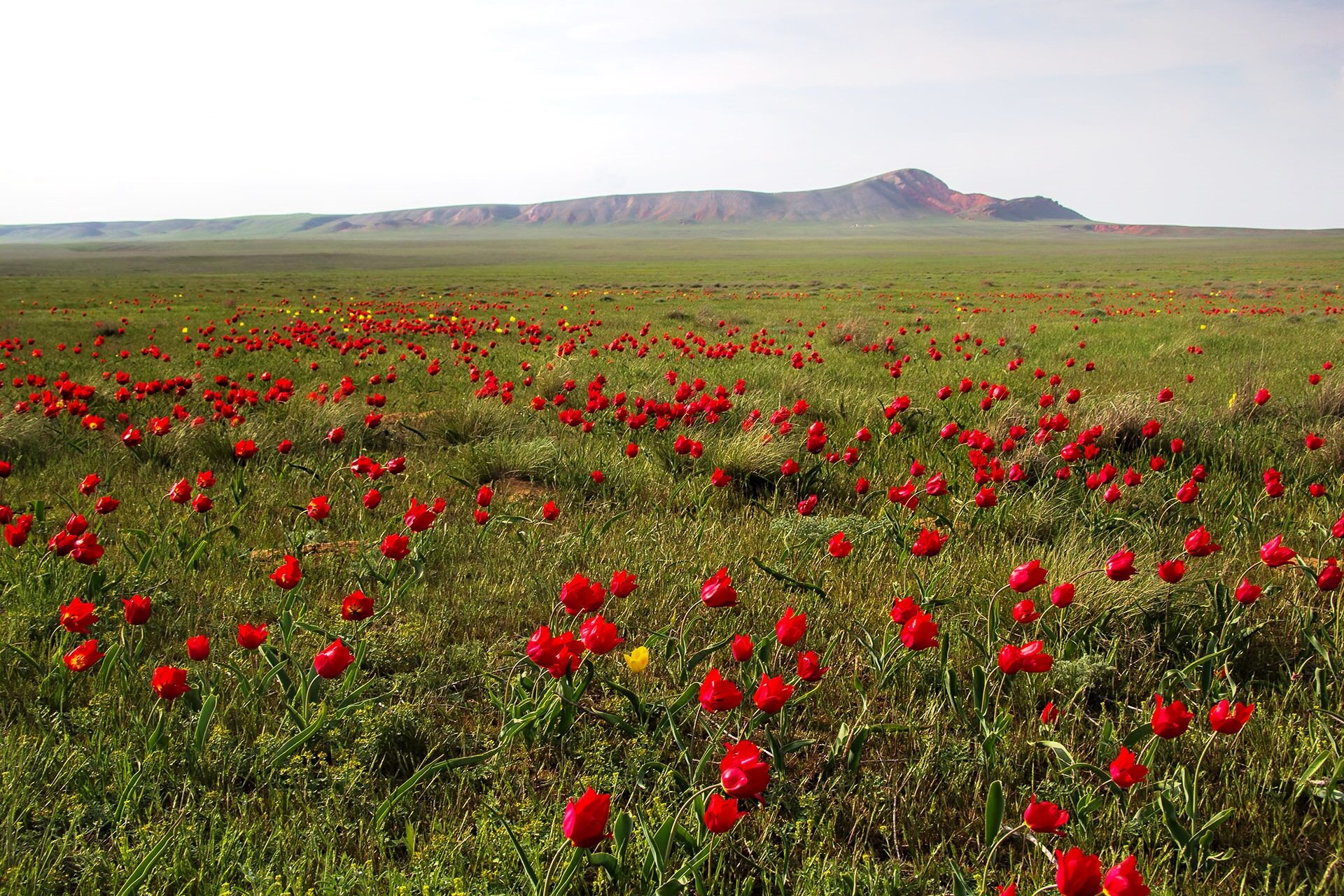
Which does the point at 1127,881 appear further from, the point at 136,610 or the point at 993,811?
the point at 136,610

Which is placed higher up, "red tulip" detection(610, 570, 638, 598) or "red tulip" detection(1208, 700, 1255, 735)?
"red tulip" detection(610, 570, 638, 598)

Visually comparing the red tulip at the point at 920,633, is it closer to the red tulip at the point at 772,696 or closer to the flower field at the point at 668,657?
the flower field at the point at 668,657

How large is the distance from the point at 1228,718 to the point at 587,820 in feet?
4.97

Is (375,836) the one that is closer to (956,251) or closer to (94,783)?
(94,783)

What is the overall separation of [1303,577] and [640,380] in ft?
17.9

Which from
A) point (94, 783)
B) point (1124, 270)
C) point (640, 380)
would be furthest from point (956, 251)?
point (94, 783)

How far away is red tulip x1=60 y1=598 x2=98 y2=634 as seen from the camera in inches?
81.3

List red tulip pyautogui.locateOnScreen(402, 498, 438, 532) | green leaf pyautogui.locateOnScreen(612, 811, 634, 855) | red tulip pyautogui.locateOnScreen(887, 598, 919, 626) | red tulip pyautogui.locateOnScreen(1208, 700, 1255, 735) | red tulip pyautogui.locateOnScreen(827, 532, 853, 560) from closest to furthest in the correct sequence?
green leaf pyautogui.locateOnScreen(612, 811, 634, 855), red tulip pyautogui.locateOnScreen(1208, 700, 1255, 735), red tulip pyautogui.locateOnScreen(887, 598, 919, 626), red tulip pyautogui.locateOnScreen(827, 532, 853, 560), red tulip pyautogui.locateOnScreen(402, 498, 438, 532)

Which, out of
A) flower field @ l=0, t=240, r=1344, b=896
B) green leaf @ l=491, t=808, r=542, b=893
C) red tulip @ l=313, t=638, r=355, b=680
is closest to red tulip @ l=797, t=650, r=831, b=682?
flower field @ l=0, t=240, r=1344, b=896

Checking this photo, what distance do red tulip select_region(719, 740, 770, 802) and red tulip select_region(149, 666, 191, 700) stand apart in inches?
54.9

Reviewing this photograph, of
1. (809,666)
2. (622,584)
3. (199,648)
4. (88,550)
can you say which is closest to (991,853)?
(809,666)

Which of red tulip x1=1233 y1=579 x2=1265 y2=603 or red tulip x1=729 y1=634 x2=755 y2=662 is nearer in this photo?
red tulip x1=729 y1=634 x2=755 y2=662

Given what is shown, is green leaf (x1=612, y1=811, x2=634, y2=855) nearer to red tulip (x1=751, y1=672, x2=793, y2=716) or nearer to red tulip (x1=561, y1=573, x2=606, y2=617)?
red tulip (x1=751, y1=672, x2=793, y2=716)

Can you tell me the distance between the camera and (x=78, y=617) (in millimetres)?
2094
